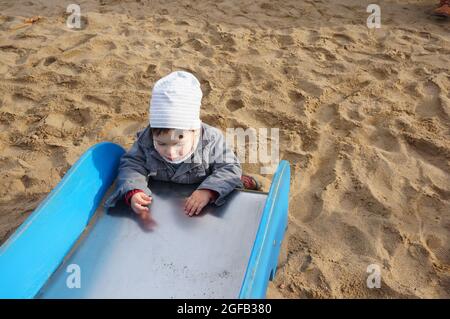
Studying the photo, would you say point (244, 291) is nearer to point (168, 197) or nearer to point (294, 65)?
point (168, 197)

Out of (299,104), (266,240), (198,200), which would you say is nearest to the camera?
(266,240)

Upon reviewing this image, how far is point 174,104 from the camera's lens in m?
1.40

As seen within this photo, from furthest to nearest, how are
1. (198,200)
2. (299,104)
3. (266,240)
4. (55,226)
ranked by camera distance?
(299,104) → (198,200) → (55,226) → (266,240)

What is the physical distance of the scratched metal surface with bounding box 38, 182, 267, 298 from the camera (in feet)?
4.25

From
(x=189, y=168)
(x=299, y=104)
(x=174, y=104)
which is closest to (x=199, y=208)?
(x=189, y=168)

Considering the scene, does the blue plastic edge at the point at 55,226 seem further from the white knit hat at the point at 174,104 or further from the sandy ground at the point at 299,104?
the sandy ground at the point at 299,104

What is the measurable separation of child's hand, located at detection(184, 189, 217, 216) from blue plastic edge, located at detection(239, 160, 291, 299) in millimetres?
238

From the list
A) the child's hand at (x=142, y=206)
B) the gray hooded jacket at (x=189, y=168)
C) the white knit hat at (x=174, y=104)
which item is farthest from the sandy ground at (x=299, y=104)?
the white knit hat at (x=174, y=104)

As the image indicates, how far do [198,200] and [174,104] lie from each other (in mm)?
315

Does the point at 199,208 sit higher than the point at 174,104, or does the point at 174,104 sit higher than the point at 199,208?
the point at 174,104

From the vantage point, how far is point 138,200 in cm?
150

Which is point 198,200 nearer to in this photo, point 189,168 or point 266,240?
point 189,168

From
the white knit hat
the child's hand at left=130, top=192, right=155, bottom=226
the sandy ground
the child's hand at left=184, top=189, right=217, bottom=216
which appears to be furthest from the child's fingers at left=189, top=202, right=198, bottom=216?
the sandy ground
